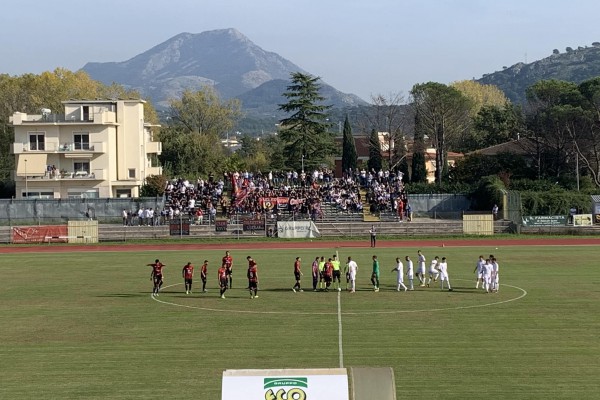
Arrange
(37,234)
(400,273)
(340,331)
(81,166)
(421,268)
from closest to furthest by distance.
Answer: (340,331) → (400,273) → (421,268) → (37,234) → (81,166)

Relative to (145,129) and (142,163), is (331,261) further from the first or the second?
(145,129)

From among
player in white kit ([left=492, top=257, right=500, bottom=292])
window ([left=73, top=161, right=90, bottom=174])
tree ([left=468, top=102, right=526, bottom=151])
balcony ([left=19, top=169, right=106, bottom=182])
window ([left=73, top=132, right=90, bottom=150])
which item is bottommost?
player in white kit ([left=492, top=257, right=500, bottom=292])

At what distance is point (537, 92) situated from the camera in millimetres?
91750

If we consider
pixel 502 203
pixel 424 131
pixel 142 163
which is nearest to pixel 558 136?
pixel 502 203

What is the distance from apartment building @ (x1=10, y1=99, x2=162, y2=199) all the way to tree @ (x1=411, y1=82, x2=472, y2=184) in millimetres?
38012

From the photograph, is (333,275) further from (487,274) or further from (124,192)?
(124,192)

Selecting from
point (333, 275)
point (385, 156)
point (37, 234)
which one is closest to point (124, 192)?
point (37, 234)

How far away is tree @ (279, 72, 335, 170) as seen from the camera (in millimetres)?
96750

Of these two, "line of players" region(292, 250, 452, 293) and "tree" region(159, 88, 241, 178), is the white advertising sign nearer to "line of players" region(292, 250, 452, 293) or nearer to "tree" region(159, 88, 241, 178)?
"line of players" region(292, 250, 452, 293)

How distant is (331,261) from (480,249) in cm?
2122

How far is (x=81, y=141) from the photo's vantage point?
81.2 m

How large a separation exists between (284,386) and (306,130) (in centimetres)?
8684

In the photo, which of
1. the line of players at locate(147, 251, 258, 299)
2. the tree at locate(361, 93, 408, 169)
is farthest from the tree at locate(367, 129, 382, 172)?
the line of players at locate(147, 251, 258, 299)

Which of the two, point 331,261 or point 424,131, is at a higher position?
point 424,131
